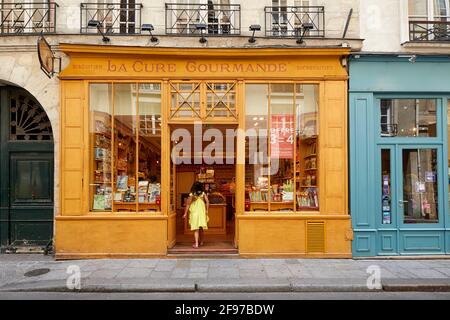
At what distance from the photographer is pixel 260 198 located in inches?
380

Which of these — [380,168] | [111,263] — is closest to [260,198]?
[380,168]

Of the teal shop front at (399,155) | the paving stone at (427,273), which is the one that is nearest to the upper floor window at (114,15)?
the teal shop front at (399,155)

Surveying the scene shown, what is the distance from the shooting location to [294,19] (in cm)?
976

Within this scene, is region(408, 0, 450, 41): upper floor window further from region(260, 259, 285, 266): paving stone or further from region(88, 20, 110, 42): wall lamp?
Answer: region(88, 20, 110, 42): wall lamp

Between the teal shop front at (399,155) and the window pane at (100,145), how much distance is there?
6.02 metres

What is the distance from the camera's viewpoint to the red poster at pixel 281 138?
31.6ft

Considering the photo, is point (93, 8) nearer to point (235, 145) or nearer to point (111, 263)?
point (235, 145)

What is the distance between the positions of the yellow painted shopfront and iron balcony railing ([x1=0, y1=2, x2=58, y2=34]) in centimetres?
116

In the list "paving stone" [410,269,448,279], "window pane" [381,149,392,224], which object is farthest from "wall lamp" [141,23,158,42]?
"paving stone" [410,269,448,279]

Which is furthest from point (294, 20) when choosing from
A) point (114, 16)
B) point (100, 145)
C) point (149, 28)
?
point (100, 145)

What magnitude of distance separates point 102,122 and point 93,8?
9.43 feet

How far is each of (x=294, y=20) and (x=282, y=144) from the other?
3.20 meters

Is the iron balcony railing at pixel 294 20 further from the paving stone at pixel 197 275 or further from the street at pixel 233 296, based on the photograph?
the street at pixel 233 296

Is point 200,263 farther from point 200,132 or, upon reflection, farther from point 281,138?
point 281,138
